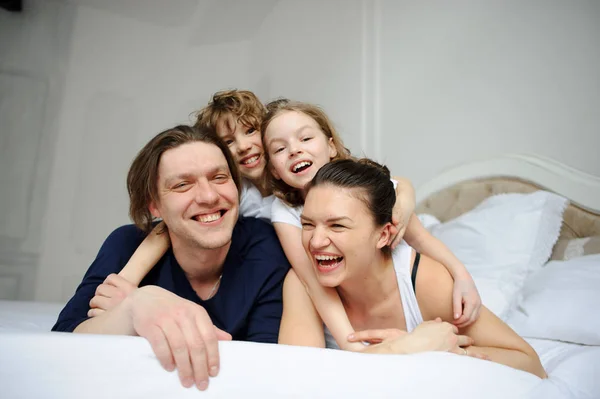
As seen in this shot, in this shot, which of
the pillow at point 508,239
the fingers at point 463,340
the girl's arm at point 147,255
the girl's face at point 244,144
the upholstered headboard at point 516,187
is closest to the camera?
the fingers at point 463,340

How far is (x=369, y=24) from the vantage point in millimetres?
3316

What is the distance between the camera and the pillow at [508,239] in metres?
2.01

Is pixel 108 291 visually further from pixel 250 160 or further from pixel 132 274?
pixel 250 160

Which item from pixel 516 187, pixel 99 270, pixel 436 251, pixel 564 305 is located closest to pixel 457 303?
pixel 436 251

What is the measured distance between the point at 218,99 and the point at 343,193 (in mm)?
843

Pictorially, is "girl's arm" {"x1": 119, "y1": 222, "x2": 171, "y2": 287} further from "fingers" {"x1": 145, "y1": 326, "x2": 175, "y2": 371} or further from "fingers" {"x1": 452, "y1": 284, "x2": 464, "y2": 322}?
"fingers" {"x1": 452, "y1": 284, "x2": 464, "y2": 322}

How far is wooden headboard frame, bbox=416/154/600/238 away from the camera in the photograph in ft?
6.98

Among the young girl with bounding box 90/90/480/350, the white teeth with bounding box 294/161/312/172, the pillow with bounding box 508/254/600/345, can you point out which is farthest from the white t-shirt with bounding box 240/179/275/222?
the pillow with bounding box 508/254/600/345

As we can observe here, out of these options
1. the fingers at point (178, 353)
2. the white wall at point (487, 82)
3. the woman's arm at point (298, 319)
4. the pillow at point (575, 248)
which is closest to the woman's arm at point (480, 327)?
the woman's arm at point (298, 319)

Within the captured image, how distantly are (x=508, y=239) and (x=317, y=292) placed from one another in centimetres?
113

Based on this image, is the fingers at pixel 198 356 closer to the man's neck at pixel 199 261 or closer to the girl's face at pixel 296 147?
the man's neck at pixel 199 261

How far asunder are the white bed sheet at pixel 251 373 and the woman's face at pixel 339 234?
39cm

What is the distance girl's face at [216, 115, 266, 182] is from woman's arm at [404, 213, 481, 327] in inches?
25.2

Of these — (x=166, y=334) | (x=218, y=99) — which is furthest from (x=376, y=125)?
(x=166, y=334)
